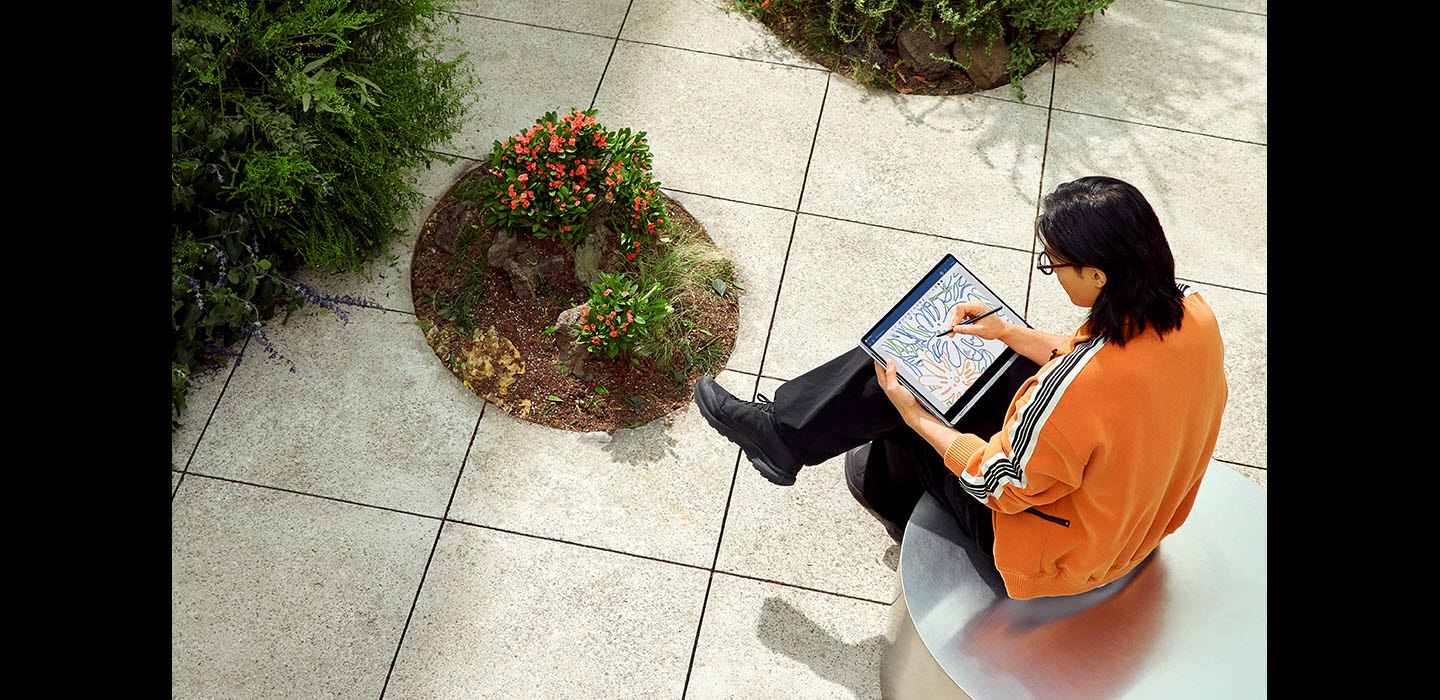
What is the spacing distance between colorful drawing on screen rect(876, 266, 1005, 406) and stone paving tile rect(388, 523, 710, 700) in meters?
1.15

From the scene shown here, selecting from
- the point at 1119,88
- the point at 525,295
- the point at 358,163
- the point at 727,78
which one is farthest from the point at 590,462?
the point at 1119,88

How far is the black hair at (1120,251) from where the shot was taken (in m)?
2.32

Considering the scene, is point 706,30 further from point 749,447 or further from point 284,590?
point 284,590

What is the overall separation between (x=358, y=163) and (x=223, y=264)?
609 mm

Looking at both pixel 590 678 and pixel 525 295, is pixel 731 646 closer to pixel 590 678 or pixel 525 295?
pixel 590 678

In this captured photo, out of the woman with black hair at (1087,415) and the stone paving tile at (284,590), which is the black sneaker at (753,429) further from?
the stone paving tile at (284,590)

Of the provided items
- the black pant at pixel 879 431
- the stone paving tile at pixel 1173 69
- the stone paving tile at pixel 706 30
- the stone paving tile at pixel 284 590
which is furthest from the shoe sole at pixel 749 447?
the stone paving tile at pixel 1173 69

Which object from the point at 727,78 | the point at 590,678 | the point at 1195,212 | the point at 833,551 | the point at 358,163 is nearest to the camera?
the point at 590,678

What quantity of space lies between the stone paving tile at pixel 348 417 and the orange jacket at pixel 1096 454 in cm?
197

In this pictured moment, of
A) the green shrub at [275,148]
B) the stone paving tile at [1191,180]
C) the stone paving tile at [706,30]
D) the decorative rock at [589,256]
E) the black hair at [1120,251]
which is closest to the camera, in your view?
the black hair at [1120,251]

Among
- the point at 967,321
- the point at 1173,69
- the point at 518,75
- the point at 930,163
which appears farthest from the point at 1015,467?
the point at 1173,69

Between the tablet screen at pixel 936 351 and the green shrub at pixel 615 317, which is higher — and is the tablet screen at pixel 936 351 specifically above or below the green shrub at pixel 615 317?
above

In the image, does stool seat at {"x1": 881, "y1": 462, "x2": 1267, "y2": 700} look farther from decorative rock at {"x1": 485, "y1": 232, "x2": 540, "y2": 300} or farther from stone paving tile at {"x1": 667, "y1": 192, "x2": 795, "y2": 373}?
decorative rock at {"x1": 485, "y1": 232, "x2": 540, "y2": 300}

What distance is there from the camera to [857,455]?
355 cm
